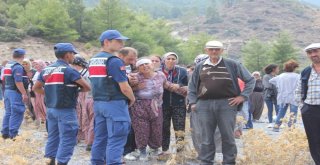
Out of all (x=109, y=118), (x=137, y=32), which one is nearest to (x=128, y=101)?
(x=109, y=118)

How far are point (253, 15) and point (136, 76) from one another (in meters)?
125

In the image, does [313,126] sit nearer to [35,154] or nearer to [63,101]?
[63,101]

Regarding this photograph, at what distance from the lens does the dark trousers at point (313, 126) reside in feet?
17.4

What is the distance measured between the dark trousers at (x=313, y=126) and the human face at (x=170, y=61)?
6.59 ft

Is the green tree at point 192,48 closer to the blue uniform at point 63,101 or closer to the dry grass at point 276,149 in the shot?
the dry grass at point 276,149

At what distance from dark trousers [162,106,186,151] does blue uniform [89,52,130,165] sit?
1.64 metres

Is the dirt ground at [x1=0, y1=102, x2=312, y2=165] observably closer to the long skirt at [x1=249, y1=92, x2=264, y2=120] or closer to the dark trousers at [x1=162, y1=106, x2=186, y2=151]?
the dark trousers at [x1=162, y1=106, x2=186, y2=151]

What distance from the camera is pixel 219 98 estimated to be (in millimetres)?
5488

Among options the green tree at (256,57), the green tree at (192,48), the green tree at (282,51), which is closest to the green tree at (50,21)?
the green tree at (192,48)

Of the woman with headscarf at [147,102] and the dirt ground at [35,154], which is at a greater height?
the woman with headscarf at [147,102]

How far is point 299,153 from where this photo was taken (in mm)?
5809

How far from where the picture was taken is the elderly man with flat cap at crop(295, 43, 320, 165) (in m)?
5.23

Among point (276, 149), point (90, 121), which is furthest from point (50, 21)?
point (276, 149)

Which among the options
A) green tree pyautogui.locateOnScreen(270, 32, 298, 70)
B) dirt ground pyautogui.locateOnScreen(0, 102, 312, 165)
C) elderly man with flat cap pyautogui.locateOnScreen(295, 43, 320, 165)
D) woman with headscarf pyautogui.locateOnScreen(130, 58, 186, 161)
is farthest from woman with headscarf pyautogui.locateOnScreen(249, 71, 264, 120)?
green tree pyautogui.locateOnScreen(270, 32, 298, 70)
